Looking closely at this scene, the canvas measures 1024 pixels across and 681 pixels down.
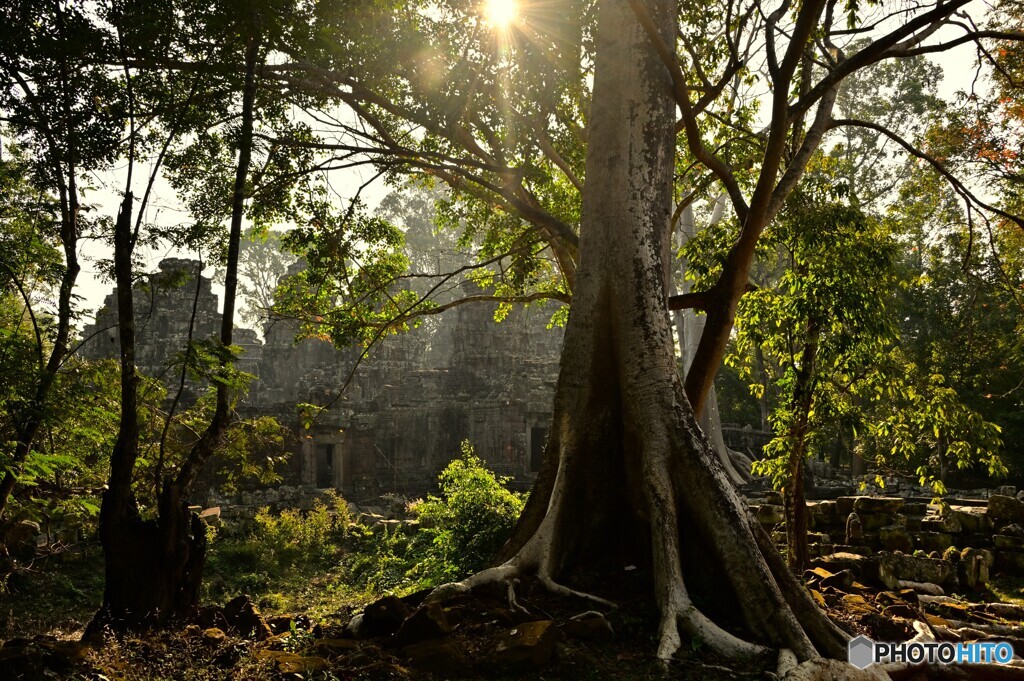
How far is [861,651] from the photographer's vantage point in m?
3.65

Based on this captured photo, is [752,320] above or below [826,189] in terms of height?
below

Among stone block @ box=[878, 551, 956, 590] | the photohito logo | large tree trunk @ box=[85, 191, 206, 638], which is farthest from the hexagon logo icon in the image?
large tree trunk @ box=[85, 191, 206, 638]

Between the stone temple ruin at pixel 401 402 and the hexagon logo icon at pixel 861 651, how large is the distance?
1373 cm

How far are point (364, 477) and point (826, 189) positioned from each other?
15.3 m

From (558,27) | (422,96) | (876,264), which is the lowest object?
(876,264)

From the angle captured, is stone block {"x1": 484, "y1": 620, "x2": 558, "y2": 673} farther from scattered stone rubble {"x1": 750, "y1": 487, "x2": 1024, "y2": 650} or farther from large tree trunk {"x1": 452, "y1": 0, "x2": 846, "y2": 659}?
scattered stone rubble {"x1": 750, "y1": 487, "x2": 1024, "y2": 650}

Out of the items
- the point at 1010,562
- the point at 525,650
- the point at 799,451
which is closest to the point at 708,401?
the point at 1010,562

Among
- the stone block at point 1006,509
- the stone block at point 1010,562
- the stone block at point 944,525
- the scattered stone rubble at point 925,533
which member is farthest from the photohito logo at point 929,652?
the stone block at point 1006,509

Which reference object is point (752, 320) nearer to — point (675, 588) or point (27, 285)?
point (675, 588)

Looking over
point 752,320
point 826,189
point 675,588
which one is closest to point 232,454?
point 675,588

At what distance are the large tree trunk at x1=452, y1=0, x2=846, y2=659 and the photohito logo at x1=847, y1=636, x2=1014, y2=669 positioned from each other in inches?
5.1

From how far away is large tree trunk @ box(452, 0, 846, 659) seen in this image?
3.70 m

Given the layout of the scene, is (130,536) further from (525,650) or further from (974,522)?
(974,522)

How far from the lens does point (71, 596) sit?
8.39 metres
